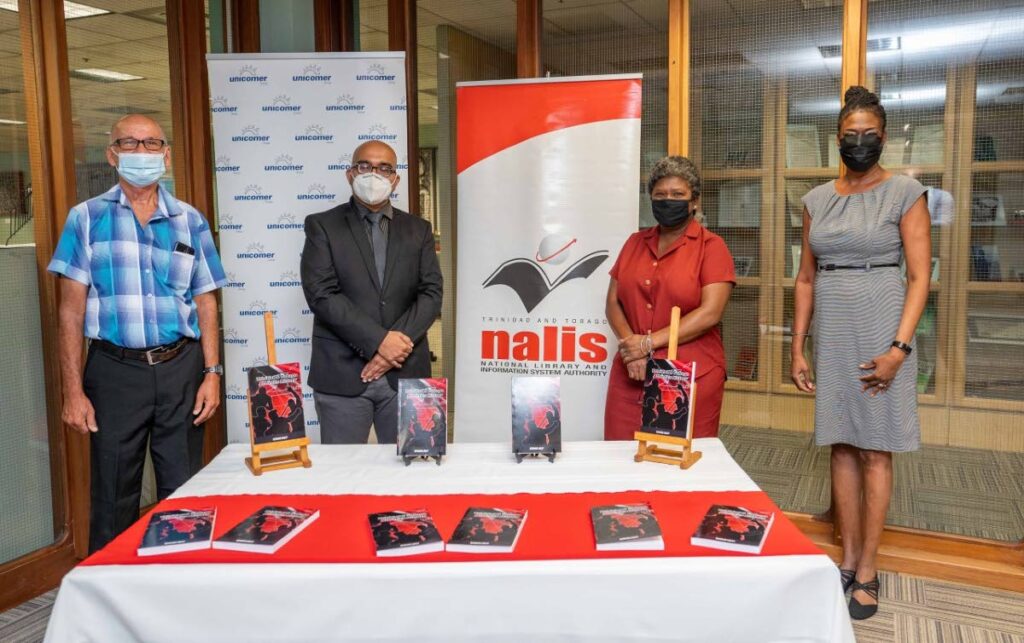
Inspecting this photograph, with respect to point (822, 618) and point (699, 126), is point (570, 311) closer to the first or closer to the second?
point (699, 126)

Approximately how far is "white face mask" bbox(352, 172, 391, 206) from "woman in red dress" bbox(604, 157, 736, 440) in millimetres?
906

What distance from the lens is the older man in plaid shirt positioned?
246cm

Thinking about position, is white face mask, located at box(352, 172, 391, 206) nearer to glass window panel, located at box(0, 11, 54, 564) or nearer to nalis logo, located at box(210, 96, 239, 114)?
nalis logo, located at box(210, 96, 239, 114)

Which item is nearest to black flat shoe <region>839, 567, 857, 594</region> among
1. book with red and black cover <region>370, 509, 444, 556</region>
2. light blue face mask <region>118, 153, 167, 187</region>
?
book with red and black cover <region>370, 509, 444, 556</region>

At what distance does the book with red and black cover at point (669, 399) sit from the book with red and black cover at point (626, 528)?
35 cm

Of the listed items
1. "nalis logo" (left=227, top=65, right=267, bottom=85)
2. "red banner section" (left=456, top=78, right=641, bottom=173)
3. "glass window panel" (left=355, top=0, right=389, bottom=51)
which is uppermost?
"glass window panel" (left=355, top=0, right=389, bottom=51)

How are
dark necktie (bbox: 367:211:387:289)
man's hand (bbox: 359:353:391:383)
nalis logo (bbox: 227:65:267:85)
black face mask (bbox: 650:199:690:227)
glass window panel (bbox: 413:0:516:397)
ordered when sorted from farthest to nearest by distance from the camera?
glass window panel (bbox: 413:0:516:397)
nalis logo (bbox: 227:65:267:85)
dark necktie (bbox: 367:211:387:289)
man's hand (bbox: 359:353:391:383)
black face mask (bbox: 650:199:690:227)

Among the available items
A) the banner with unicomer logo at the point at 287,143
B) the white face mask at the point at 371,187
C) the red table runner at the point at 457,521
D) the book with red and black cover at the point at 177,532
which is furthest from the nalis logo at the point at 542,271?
the book with red and black cover at the point at 177,532

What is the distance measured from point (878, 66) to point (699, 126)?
71cm

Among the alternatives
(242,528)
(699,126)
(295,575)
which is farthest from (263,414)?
(699,126)

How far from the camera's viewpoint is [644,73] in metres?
3.54

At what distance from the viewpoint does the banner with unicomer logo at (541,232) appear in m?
3.41

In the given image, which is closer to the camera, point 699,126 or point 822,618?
point 822,618

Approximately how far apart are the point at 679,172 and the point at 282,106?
1.88 meters
